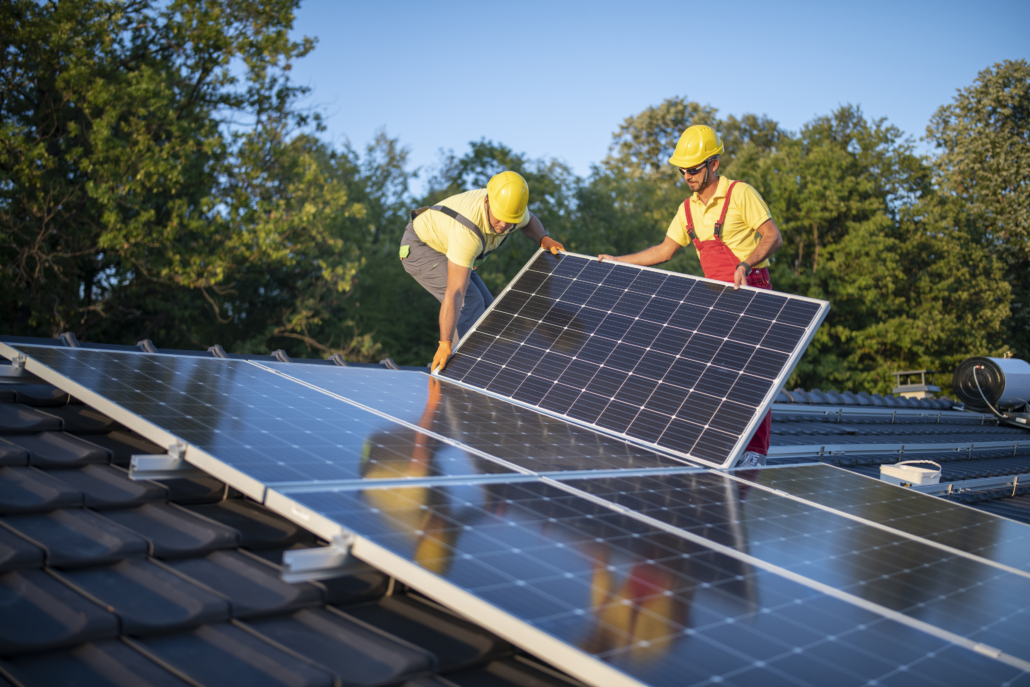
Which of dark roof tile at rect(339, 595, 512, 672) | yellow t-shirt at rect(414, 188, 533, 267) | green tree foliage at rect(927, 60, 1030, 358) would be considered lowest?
dark roof tile at rect(339, 595, 512, 672)

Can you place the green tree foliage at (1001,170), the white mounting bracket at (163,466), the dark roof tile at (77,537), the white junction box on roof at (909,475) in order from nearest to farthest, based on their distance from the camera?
the dark roof tile at (77,537)
the white mounting bracket at (163,466)
the white junction box on roof at (909,475)
the green tree foliage at (1001,170)

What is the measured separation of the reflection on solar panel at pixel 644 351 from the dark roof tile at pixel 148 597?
11.1 ft

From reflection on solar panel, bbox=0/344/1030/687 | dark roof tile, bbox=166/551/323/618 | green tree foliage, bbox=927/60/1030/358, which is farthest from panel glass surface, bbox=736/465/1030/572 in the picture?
green tree foliage, bbox=927/60/1030/358

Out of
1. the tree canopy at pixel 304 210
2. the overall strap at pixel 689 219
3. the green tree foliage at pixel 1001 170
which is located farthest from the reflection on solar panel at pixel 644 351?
the green tree foliage at pixel 1001 170

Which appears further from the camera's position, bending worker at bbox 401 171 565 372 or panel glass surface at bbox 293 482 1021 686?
bending worker at bbox 401 171 565 372

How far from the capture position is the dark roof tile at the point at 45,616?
2262mm

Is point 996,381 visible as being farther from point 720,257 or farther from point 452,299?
point 452,299

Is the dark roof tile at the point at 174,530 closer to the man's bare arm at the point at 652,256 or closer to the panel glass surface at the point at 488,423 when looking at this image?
the panel glass surface at the point at 488,423

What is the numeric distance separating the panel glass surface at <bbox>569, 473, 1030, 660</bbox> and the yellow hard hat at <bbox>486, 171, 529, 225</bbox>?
3.55 m

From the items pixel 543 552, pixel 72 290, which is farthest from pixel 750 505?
pixel 72 290

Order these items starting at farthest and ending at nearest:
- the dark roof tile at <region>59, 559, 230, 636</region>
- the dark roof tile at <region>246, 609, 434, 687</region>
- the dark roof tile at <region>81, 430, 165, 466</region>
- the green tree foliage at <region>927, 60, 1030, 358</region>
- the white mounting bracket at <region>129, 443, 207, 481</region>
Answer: the green tree foliage at <region>927, 60, 1030, 358</region> < the dark roof tile at <region>81, 430, 165, 466</region> < the white mounting bracket at <region>129, 443, 207, 481</region> < the dark roof tile at <region>59, 559, 230, 636</region> < the dark roof tile at <region>246, 609, 434, 687</region>

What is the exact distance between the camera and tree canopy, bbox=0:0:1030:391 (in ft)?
80.1

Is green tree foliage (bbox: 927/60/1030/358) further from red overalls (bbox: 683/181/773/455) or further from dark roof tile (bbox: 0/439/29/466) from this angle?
dark roof tile (bbox: 0/439/29/466)

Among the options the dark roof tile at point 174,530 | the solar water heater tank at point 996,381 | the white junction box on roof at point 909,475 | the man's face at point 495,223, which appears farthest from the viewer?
the solar water heater tank at point 996,381
